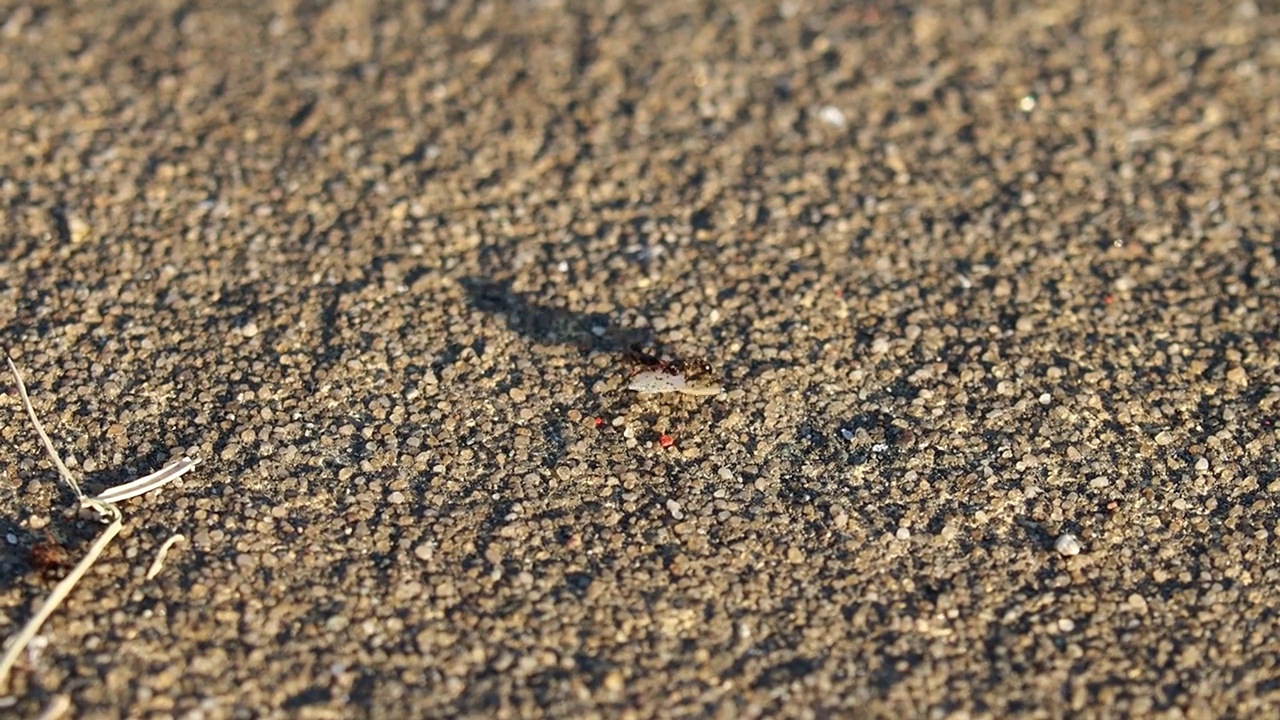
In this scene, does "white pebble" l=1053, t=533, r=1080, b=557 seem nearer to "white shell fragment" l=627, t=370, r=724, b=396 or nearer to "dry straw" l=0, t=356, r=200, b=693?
"white shell fragment" l=627, t=370, r=724, b=396

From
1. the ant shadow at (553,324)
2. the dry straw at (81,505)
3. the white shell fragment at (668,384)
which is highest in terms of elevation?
the dry straw at (81,505)

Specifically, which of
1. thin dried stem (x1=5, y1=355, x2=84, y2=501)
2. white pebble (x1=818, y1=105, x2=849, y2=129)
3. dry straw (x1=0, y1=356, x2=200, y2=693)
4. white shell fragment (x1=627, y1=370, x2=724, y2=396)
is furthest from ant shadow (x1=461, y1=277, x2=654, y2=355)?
white pebble (x1=818, y1=105, x2=849, y2=129)

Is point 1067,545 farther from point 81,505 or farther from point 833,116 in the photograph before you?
point 81,505

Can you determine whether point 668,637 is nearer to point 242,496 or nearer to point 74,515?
point 242,496

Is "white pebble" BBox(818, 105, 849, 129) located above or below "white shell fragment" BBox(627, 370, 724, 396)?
below

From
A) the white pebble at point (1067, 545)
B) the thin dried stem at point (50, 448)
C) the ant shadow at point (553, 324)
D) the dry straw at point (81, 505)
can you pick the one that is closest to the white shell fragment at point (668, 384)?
the ant shadow at point (553, 324)

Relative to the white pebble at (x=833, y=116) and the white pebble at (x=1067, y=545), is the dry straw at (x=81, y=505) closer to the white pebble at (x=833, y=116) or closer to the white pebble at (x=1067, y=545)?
the white pebble at (x=1067, y=545)

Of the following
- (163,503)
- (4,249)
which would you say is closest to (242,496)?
(163,503)
